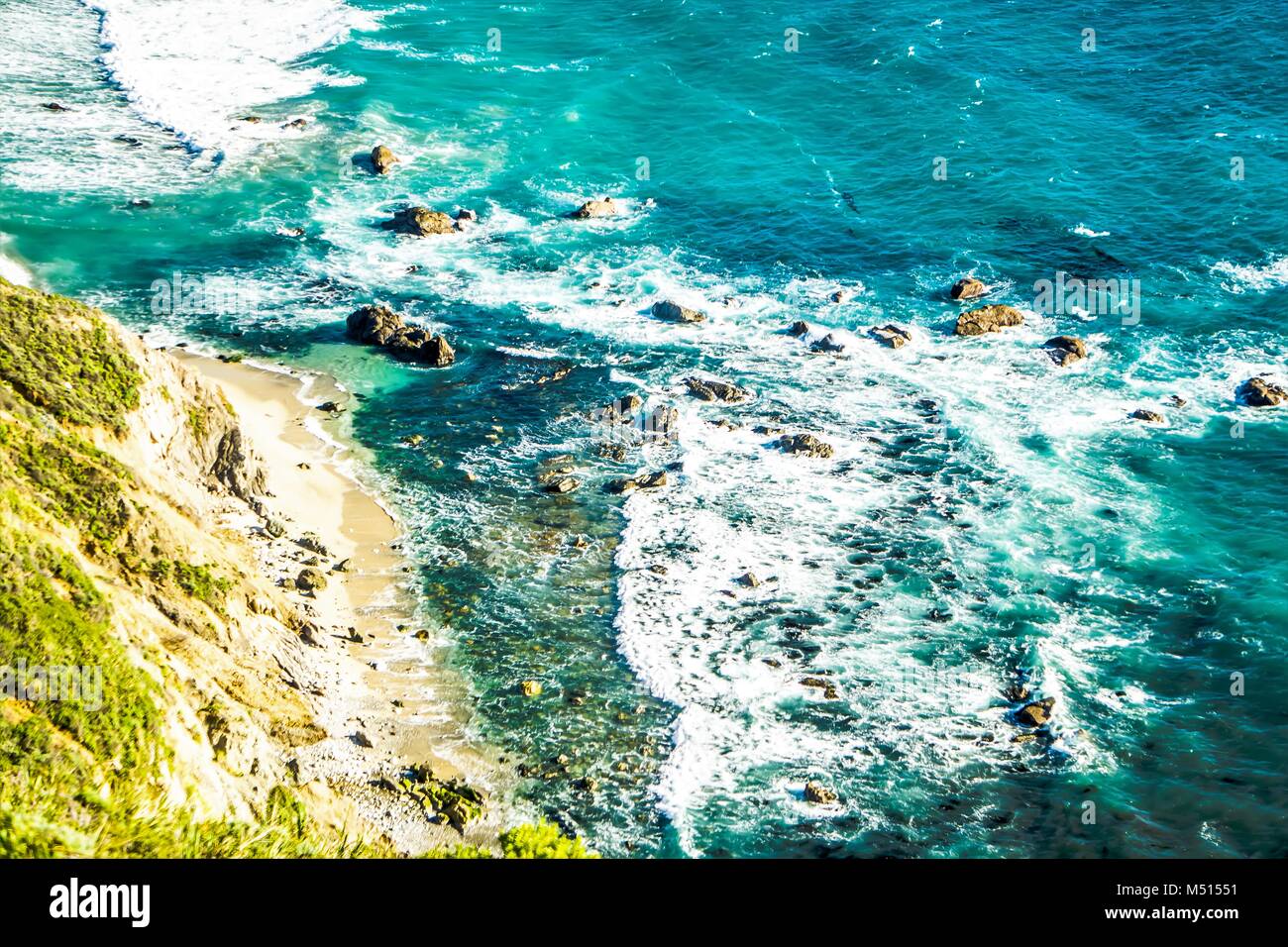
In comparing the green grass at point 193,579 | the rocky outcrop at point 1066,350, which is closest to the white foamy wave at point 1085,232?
the rocky outcrop at point 1066,350

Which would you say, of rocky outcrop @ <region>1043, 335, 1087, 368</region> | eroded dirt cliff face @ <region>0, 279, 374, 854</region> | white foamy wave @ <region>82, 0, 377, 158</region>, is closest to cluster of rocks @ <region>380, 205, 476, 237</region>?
white foamy wave @ <region>82, 0, 377, 158</region>

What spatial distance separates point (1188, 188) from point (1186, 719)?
1518 inches

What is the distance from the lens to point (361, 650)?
110ft

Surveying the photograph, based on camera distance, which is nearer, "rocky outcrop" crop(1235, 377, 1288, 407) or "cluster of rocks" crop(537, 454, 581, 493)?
"cluster of rocks" crop(537, 454, 581, 493)

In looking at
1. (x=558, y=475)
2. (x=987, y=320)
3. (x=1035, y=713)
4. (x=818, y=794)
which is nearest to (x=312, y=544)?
(x=558, y=475)

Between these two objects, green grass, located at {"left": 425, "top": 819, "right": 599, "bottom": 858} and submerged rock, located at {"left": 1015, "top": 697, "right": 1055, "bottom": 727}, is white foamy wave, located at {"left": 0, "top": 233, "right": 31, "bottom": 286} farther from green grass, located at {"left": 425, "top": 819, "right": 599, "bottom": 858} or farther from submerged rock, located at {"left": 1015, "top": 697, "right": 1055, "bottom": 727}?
submerged rock, located at {"left": 1015, "top": 697, "right": 1055, "bottom": 727}

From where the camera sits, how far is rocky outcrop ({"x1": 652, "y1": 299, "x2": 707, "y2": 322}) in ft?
175

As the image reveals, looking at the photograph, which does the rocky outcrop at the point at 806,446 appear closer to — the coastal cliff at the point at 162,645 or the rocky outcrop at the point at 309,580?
the coastal cliff at the point at 162,645

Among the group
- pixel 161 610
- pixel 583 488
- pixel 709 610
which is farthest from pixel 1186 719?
pixel 161 610

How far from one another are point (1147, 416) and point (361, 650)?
31.2 meters

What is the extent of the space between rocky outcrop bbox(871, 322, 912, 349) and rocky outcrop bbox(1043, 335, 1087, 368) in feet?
19.8

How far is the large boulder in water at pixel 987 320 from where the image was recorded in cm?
5212

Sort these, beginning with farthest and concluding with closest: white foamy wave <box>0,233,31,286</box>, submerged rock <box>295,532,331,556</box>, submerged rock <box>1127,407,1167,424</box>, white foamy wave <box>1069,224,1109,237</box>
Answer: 1. white foamy wave <box>1069,224,1109,237</box>
2. white foamy wave <box>0,233,31,286</box>
3. submerged rock <box>1127,407,1167,424</box>
4. submerged rock <box>295,532,331,556</box>
